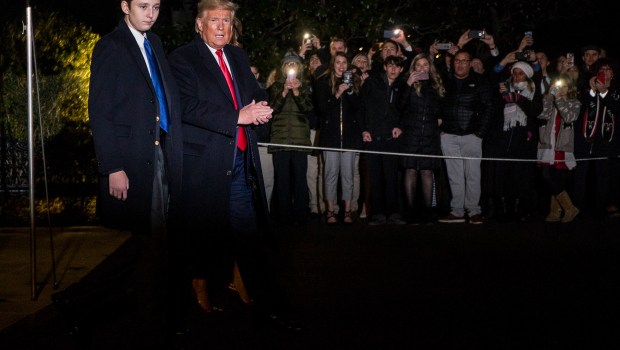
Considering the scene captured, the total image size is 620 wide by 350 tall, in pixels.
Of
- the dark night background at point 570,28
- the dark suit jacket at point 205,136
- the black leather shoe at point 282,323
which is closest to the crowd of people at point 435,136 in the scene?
the black leather shoe at point 282,323

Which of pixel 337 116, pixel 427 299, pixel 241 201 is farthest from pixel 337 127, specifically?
pixel 241 201

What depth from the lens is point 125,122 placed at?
5500mm

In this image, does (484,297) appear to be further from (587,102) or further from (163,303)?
(587,102)

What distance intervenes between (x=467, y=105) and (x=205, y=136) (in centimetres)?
719

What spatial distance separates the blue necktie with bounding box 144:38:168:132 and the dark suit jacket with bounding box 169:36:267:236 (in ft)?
0.93

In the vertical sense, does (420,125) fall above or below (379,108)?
below

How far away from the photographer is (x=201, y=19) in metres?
6.23

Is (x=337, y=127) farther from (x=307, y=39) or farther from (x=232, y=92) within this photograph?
(x=232, y=92)

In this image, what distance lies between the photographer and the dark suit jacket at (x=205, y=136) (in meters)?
6.01

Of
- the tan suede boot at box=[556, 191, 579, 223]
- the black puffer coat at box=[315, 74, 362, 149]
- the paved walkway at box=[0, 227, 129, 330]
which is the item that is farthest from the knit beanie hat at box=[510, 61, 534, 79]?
the paved walkway at box=[0, 227, 129, 330]

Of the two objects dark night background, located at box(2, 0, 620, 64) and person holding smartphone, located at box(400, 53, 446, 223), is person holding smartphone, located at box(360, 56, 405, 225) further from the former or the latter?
dark night background, located at box(2, 0, 620, 64)

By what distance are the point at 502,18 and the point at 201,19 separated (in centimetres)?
1467

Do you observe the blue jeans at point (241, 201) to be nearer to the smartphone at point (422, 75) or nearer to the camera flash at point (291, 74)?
the camera flash at point (291, 74)

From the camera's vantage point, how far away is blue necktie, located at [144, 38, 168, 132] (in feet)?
18.6
